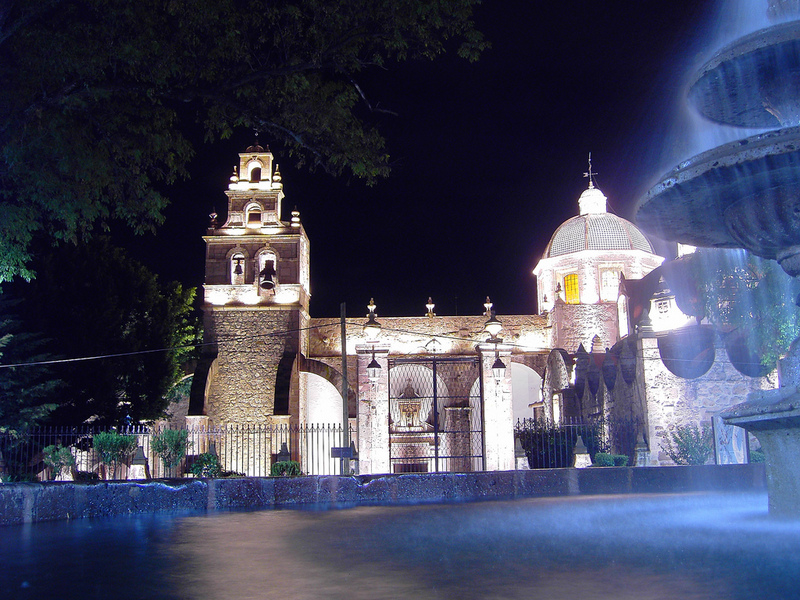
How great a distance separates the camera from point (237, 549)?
195 inches

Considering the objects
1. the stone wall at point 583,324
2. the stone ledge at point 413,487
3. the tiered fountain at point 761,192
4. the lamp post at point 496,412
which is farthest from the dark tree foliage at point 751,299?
the stone wall at point 583,324

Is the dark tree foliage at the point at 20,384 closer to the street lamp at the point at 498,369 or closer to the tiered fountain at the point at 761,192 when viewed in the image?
the street lamp at the point at 498,369

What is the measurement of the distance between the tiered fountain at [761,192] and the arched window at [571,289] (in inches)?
1070

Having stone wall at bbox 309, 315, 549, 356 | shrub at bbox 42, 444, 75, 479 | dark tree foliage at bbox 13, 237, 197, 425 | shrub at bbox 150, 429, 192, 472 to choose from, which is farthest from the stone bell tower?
shrub at bbox 42, 444, 75, 479

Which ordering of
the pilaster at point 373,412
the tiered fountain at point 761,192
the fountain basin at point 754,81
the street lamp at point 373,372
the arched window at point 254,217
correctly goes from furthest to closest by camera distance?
the arched window at point 254,217 → the street lamp at point 373,372 → the pilaster at point 373,412 → the fountain basin at point 754,81 → the tiered fountain at point 761,192

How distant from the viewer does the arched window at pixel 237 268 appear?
2842 cm

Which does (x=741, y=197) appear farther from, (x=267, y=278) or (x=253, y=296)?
(x=253, y=296)

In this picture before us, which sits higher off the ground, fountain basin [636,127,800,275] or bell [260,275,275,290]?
bell [260,275,275,290]

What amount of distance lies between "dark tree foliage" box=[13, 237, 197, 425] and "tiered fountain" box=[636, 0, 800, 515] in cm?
1683

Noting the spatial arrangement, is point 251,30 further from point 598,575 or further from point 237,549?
point 598,575

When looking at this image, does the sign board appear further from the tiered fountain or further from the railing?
the tiered fountain

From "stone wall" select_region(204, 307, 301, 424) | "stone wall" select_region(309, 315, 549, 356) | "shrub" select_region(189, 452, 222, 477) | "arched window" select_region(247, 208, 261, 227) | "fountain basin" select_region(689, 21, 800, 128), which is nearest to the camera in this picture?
"fountain basin" select_region(689, 21, 800, 128)

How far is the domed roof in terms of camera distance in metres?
33.0

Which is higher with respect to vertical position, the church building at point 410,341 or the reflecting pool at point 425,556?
the church building at point 410,341
